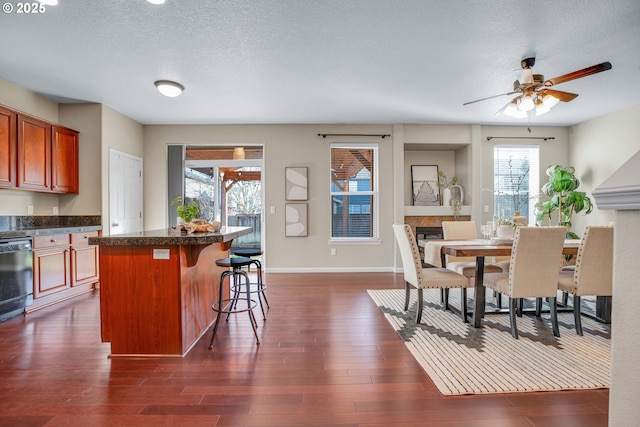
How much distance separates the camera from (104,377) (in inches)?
86.0

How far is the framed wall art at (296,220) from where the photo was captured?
5.86 metres

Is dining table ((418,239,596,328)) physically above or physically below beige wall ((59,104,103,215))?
below

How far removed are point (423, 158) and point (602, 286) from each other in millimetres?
4055

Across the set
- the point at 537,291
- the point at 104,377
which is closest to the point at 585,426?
the point at 537,291

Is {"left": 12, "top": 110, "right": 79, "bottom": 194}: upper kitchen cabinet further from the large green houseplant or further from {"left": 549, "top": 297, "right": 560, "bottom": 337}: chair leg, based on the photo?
the large green houseplant

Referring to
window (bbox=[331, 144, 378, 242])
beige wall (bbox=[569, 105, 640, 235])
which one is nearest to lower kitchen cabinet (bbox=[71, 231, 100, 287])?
window (bbox=[331, 144, 378, 242])

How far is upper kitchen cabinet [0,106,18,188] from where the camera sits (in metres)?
3.65

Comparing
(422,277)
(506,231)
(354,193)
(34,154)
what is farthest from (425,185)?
(34,154)

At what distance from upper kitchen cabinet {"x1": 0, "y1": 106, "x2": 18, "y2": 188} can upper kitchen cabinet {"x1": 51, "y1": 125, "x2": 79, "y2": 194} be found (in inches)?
21.8

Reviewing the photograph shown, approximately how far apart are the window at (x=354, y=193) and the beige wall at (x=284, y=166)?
0.18 meters

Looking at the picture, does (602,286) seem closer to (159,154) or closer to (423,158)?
(423,158)

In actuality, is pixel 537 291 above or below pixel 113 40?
below

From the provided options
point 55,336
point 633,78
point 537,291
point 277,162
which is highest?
point 633,78

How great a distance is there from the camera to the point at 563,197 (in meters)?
5.58
